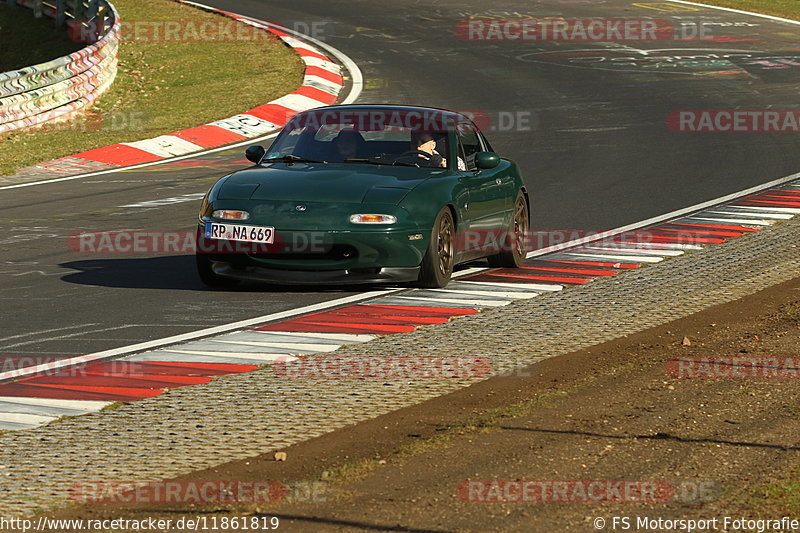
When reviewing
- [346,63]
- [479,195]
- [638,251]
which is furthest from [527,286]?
[346,63]

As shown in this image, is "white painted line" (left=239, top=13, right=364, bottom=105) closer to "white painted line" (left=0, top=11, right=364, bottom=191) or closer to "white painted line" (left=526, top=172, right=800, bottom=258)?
"white painted line" (left=0, top=11, right=364, bottom=191)

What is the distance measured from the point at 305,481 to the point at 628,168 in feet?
47.3

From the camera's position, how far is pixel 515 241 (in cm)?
1288

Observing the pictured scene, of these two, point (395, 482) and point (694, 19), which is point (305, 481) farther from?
point (694, 19)

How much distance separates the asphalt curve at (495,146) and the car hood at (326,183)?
79cm

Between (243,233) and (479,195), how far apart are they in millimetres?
2292

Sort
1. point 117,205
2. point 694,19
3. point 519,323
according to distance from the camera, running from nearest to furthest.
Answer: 1. point 519,323
2. point 117,205
3. point 694,19

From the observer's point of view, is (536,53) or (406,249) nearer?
(406,249)

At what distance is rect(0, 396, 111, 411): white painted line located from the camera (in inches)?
299

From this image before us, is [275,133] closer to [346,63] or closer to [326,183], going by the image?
[346,63]

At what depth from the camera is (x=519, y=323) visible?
10125mm

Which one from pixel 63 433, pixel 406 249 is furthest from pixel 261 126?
pixel 63 433

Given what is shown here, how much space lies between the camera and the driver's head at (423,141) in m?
12.3

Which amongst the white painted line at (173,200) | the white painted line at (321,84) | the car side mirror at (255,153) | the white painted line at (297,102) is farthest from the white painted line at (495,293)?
the white painted line at (321,84)
